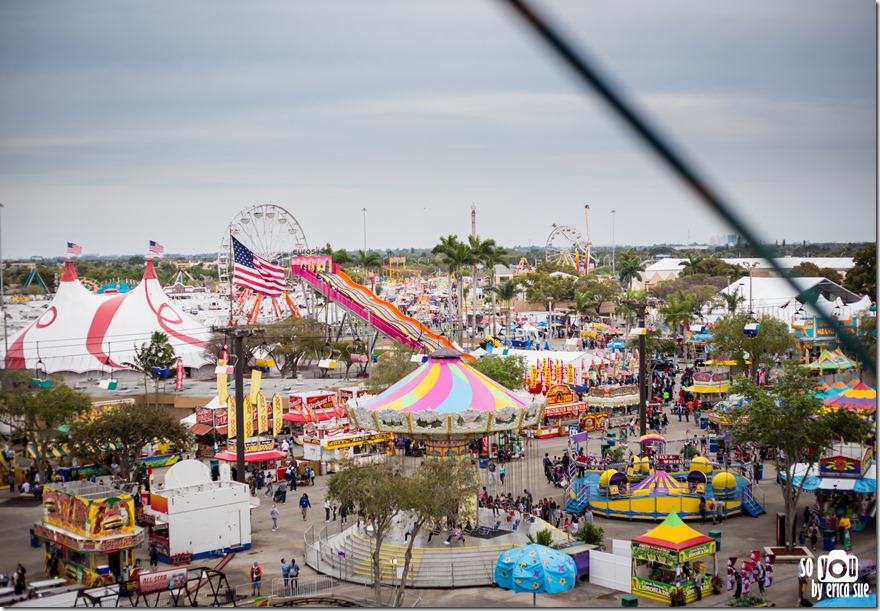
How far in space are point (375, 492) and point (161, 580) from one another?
162 inches

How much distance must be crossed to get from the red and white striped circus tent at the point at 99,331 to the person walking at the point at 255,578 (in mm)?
28874

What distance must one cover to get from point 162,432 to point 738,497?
46.3 ft

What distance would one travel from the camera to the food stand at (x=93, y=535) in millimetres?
19094

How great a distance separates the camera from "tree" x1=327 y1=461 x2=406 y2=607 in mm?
17203

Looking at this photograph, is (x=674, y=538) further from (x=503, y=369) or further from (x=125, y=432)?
(x=503, y=369)

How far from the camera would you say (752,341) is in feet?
132

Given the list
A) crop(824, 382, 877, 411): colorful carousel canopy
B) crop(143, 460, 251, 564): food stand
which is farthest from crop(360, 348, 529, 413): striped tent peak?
crop(824, 382, 877, 411): colorful carousel canopy

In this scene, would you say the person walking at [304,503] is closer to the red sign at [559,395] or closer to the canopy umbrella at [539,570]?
the canopy umbrella at [539,570]

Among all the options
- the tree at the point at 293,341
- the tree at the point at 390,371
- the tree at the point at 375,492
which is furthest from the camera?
the tree at the point at 293,341

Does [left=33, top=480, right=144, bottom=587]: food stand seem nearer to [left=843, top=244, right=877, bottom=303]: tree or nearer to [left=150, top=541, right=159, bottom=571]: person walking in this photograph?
[left=150, top=541, right=159, bottom=571]: person walking

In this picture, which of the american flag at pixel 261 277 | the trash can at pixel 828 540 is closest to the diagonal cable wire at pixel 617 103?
the trash can at pixel 828 540

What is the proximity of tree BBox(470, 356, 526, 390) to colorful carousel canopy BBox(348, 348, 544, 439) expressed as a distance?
11.1 m

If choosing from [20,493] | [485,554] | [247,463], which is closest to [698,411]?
[247,463]

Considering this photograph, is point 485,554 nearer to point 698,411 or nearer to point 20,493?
point 20,493
